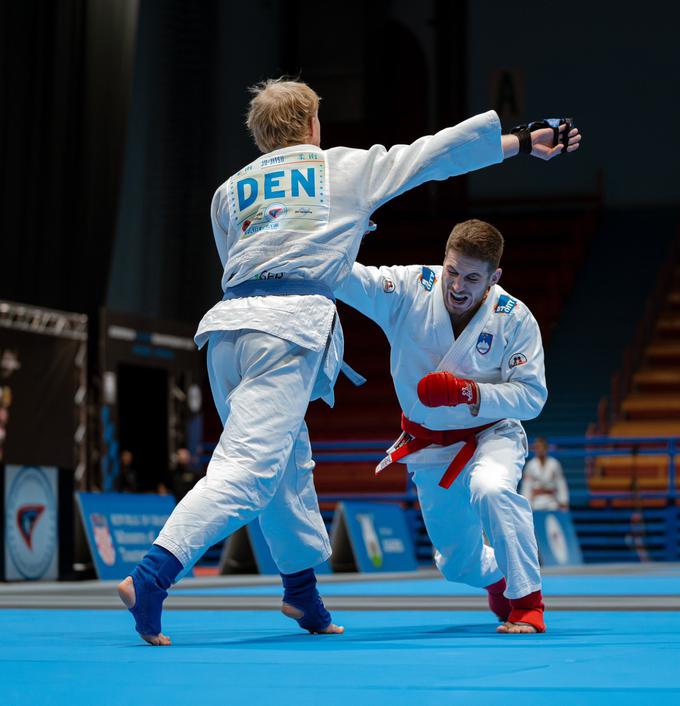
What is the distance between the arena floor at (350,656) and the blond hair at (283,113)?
1.40 metres

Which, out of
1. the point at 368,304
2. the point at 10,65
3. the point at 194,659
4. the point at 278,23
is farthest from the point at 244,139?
the point at 194,659

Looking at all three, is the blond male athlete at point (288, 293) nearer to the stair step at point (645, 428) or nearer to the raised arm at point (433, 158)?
the raised arm at point (433, 158)

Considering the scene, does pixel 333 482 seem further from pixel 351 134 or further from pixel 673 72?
pixel 673 72

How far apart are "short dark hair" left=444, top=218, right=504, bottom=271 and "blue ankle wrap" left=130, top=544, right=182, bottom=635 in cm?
136

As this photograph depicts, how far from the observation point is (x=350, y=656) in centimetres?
294

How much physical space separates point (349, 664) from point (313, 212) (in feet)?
4.36

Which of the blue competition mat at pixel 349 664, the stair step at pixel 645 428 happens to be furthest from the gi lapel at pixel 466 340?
the stair step at pixel 645 428

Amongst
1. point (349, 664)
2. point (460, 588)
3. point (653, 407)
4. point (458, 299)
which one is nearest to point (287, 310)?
point (458, 299)

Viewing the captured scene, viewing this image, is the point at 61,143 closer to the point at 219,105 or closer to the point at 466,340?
the point at 219,105

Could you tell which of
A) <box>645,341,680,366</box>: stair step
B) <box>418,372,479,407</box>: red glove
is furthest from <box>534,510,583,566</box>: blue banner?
<box>418,372,479,407</box>: red glove

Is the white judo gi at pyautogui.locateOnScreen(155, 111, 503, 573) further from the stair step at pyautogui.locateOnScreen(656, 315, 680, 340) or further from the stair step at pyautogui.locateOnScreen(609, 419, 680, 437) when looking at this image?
the stair step at pyautogui.locateOnScreen(656, 315, 680, 340)

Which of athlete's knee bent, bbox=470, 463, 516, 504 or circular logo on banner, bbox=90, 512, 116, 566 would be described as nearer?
athlete's knee bent, bbox=470, 463, 516, 504

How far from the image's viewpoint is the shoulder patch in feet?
13.9

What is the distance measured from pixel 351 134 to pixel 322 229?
63.3ft
